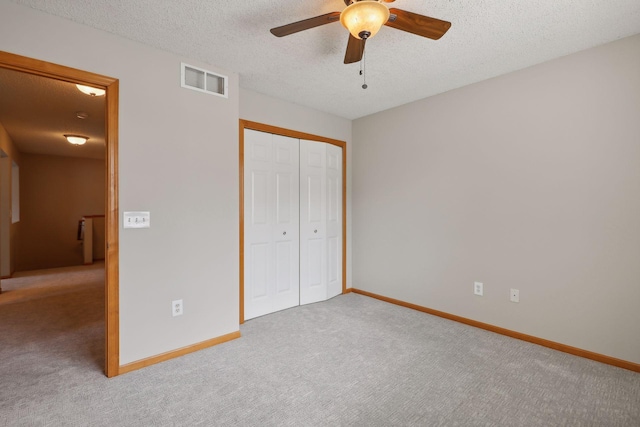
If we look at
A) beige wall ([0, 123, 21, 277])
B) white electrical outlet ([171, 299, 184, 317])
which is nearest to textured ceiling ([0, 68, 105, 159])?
beige wall ([0, 123, 21, 277])

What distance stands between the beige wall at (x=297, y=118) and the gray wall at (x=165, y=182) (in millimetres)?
462

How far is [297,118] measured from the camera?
373cm

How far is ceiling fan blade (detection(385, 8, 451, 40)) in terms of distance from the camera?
1.63 m

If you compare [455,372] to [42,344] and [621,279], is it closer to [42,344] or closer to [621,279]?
[621,279]

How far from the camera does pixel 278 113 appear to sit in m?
3.54

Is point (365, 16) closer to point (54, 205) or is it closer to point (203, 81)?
point (203, 81)

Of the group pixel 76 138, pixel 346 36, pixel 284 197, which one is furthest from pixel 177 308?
pixel 76 138

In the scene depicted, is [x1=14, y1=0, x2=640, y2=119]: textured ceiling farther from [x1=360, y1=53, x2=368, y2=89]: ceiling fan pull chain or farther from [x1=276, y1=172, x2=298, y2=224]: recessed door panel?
[x1=276, y1=172, x2=298, y2=224]: recessed door panel

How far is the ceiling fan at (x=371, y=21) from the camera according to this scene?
156 cm

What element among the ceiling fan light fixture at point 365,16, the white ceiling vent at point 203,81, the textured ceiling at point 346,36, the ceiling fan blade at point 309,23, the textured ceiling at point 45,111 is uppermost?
the textured ceiling at point 346,36

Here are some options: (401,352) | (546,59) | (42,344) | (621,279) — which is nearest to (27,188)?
(42,344)

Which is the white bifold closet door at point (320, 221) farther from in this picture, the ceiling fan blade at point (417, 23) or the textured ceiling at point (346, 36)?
the ceiling fan blade at point (417, 23)

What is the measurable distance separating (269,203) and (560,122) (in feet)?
9.38

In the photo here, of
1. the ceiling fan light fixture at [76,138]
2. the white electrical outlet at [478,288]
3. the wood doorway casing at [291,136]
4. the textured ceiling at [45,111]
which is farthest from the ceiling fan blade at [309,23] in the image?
the ceiling fan light fixture at [76,138]
